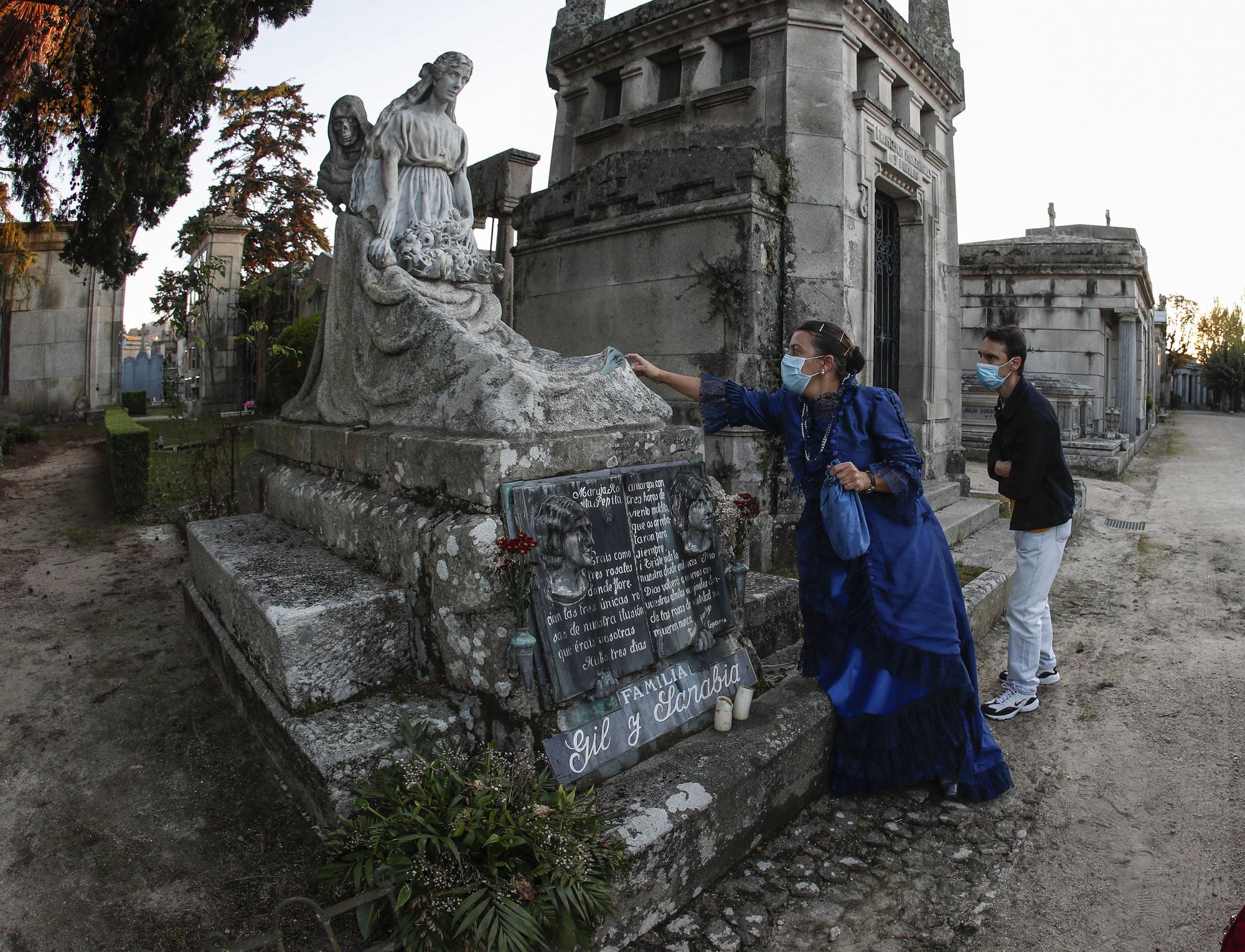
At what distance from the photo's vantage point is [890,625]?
3.10m

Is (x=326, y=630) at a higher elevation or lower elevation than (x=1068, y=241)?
lower

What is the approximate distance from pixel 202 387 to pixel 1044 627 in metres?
17.1

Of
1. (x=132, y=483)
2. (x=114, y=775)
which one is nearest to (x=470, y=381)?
(x=114, y=775)

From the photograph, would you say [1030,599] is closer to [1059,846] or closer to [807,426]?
[1059,846]

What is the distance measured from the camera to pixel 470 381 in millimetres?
3328

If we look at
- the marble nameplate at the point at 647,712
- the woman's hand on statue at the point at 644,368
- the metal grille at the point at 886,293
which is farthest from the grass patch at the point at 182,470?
the metal grille at the point at 886,293

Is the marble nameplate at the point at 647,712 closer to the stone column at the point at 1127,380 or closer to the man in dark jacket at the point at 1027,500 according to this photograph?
the man in dark jacket at the point at 1027,500

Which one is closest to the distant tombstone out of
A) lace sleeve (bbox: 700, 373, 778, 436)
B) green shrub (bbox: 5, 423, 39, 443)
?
lace sleeve (bbox: 700, 373, 778, 436)

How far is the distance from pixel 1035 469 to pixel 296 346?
13.6m

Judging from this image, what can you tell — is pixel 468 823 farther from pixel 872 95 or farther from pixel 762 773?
pixel 872 95

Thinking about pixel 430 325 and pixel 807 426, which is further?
pixel 430 325

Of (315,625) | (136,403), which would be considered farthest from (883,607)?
(136,403)

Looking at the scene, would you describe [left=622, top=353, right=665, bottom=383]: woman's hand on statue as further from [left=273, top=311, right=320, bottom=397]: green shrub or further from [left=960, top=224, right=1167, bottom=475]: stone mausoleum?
[left=960, top=224, right=1167, bottom=475]: stone mausoleum

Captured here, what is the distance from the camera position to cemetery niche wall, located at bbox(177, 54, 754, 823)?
2863mm
